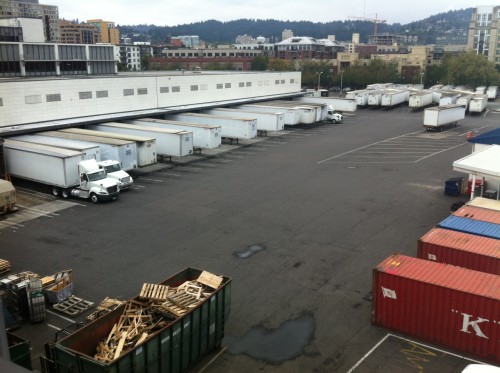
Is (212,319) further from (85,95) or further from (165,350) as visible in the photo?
(85,95)

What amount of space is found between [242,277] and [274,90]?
7228 cm

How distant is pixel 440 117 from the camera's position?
6688 centimetres

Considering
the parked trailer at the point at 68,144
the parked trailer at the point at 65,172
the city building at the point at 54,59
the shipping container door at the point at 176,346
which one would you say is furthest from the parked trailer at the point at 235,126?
the shipping container door at the point at 176,346

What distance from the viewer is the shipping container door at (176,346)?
15.0 m

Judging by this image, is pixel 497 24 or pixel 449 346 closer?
pixel 449 346

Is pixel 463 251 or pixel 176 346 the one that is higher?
pixel 463 251

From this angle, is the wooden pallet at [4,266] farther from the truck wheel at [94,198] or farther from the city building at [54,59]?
the city building at [54,59]

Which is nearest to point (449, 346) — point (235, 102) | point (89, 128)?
point (89, 128)

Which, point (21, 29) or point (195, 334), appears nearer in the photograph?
point (195, 334)

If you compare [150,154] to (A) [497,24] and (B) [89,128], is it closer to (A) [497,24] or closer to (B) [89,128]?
(B) [89,128]

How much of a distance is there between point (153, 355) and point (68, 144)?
30.3 m

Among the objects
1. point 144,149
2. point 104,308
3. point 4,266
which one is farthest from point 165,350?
point 144,149

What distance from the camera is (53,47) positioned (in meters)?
69.0

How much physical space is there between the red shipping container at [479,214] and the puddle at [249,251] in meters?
10.8
